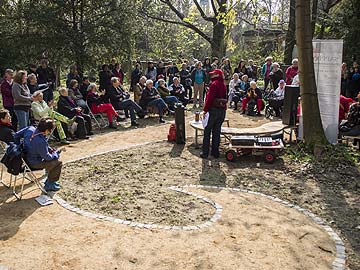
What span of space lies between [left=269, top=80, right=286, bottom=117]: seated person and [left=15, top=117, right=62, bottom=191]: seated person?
828cm

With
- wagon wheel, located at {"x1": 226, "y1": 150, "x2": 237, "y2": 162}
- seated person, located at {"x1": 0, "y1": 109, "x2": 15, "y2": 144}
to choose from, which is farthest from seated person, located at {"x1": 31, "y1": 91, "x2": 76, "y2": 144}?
wagon wheel, located at {"x1": 226, "y1": 150, "x2": 237, "y2": 162}

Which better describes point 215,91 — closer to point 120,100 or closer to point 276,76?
point 120,100

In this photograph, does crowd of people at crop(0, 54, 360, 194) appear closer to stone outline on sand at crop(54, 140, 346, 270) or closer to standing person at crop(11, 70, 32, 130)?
standing person at crop(11, 70, 32, 130)

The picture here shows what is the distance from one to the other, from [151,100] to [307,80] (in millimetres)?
5578

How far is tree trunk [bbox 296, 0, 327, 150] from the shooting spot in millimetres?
8227

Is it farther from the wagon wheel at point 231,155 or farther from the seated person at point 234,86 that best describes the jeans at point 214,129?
the seated person at point 234,86

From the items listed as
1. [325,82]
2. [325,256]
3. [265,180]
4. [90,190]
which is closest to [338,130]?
[325,82]

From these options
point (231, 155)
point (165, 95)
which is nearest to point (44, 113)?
point (231, 155)

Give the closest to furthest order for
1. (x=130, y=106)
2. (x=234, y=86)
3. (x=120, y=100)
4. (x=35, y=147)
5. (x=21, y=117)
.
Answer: (x=35, y=147)
(x=21, y=117)
(x=130, y=106)
(x=120, y=100)
(x=234, y=86)

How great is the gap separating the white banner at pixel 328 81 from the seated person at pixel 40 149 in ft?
18.6

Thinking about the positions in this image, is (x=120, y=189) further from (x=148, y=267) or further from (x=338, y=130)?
(x=338, y=130)

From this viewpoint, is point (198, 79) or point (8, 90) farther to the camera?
point (198, 79)

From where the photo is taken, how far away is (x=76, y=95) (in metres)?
11.1

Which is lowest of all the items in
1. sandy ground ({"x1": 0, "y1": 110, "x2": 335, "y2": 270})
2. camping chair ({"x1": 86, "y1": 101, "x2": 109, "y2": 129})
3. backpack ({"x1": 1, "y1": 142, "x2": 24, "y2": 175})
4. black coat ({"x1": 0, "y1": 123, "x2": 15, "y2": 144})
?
sandy ground ({"x1": 0, "y1": 110, "x2": 335, "y2": 270})
